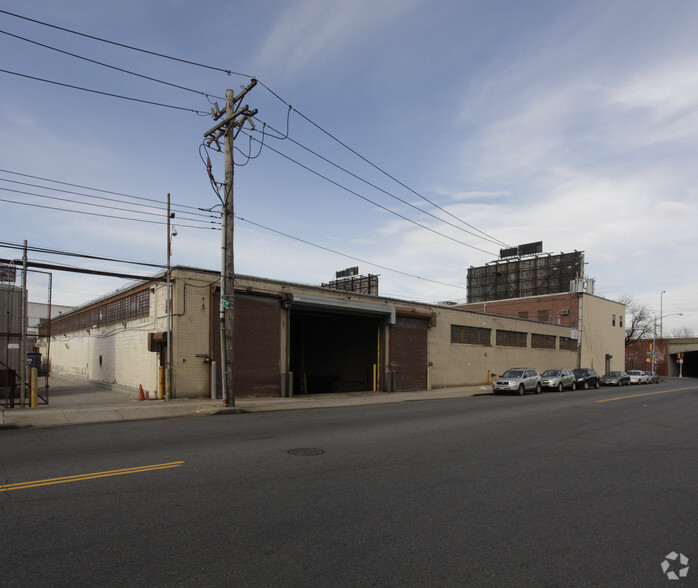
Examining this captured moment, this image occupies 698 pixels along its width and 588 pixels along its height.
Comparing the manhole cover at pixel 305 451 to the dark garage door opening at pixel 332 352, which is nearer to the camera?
the manhole cover at pixel 305 451

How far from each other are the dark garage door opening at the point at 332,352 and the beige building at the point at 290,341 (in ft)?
0.24

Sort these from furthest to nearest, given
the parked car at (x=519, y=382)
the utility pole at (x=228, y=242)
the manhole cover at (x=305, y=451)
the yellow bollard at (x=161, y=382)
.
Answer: the parked car at (x=519, y=382)
the yellow bollard at (x=161, y=382)
the utility pole at (x=228, y=242)
the manhole cover at (x=305, y=451)

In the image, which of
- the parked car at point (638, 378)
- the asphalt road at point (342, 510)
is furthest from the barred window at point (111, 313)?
the parked car at point (638, 378)

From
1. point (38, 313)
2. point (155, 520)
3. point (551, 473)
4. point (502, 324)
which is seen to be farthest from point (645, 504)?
point (38, 313)

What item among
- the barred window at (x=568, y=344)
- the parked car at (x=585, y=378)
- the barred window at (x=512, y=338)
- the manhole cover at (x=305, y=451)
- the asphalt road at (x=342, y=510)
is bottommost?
the parked car at (x=585, y=378)

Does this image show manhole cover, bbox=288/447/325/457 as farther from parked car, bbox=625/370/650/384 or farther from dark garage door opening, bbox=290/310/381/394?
parked car, bbox=625/370/650/384

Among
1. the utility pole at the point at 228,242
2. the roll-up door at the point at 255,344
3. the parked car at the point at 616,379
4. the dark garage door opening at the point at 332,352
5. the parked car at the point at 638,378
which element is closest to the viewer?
the utility pole at the point at 228,242

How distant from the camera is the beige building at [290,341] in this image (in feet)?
66.8

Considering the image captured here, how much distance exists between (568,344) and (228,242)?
4031cm

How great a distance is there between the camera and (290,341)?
32.8m

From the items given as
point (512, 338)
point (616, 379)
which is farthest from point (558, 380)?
point (616, 379)

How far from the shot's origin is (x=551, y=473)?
7934mm

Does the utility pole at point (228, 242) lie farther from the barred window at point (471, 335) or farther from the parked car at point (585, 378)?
the parked car at point (585, 378)

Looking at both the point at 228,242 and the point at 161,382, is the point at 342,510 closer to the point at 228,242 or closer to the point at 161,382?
the point at 228,242
